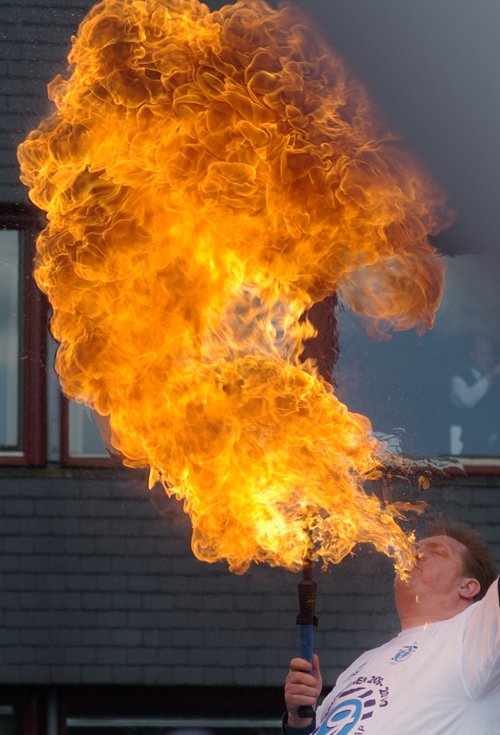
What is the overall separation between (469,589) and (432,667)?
51cm

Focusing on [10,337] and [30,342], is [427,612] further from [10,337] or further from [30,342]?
[10,337]

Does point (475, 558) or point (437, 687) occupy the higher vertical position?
point (475, 558)

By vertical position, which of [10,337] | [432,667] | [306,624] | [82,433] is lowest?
[432,667]

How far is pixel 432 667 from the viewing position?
12.4 ft

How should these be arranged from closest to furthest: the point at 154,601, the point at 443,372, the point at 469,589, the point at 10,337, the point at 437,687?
the point at 437,687, the point at 469,589, the point at 154,601, the point at 443,372, the point at 10,337

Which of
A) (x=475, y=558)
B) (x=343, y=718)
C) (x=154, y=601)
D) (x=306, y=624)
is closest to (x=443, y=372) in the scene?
(x=154, y=601)

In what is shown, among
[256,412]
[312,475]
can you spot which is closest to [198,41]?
[256,412]

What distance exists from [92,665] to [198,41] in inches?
135

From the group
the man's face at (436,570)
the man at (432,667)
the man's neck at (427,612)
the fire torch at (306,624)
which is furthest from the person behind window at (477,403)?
the fire torch at (306,624)

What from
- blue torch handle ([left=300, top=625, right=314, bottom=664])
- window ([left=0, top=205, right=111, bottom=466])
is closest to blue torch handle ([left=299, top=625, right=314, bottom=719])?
blue torch handle ([left=300, top=625, right=314, bottom=664])

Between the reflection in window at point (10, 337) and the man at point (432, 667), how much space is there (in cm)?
361

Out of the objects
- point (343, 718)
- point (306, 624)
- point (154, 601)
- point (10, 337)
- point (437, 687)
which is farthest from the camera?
point (10, 337)

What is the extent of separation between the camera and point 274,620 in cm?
720

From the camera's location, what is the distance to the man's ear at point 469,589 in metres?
4.22
